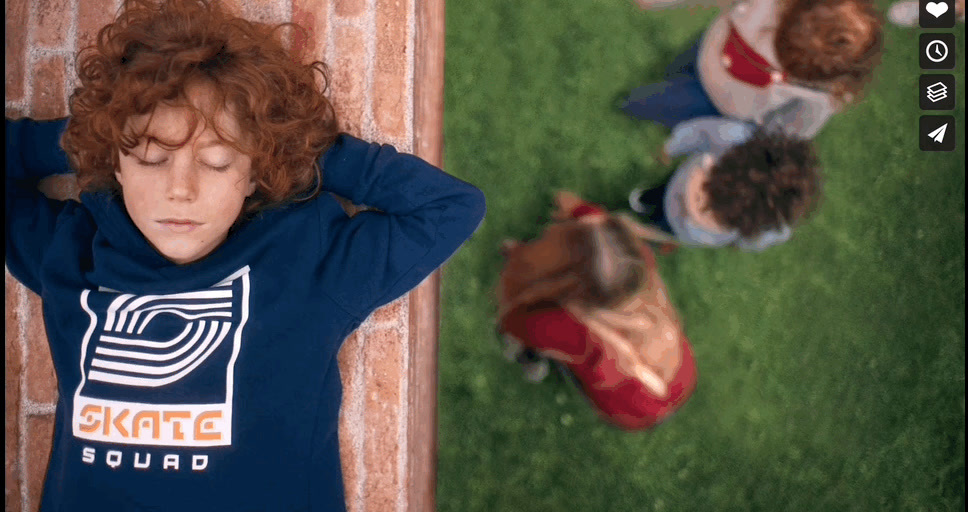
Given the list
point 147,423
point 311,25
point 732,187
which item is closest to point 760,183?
point 732,187

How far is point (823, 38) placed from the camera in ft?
4.00

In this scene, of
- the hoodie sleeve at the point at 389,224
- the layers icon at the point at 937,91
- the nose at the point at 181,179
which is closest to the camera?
the nose at the point at 181,179

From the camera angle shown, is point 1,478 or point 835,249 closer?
point 1,478

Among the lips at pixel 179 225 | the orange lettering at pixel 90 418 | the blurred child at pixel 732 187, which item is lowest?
the orange lettering at pixel 90 418

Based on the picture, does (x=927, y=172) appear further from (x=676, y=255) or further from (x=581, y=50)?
(x=581, y=50)

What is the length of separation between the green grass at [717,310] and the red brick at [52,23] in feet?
2.08

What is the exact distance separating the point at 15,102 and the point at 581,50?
3.16 feet

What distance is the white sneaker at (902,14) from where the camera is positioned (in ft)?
4.46

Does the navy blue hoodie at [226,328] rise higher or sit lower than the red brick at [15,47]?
lower

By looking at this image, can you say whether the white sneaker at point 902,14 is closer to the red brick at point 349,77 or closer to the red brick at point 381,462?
the red brick at point 349,77

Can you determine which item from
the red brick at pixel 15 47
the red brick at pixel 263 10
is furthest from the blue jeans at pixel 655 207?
the red brick at pixel 15 47

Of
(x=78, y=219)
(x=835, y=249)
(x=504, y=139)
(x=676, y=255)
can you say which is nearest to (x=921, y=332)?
(x=835, y=249)

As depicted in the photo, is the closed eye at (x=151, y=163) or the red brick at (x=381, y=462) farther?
the red brick at (x=381, y=462)

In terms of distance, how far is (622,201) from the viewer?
1396mm
